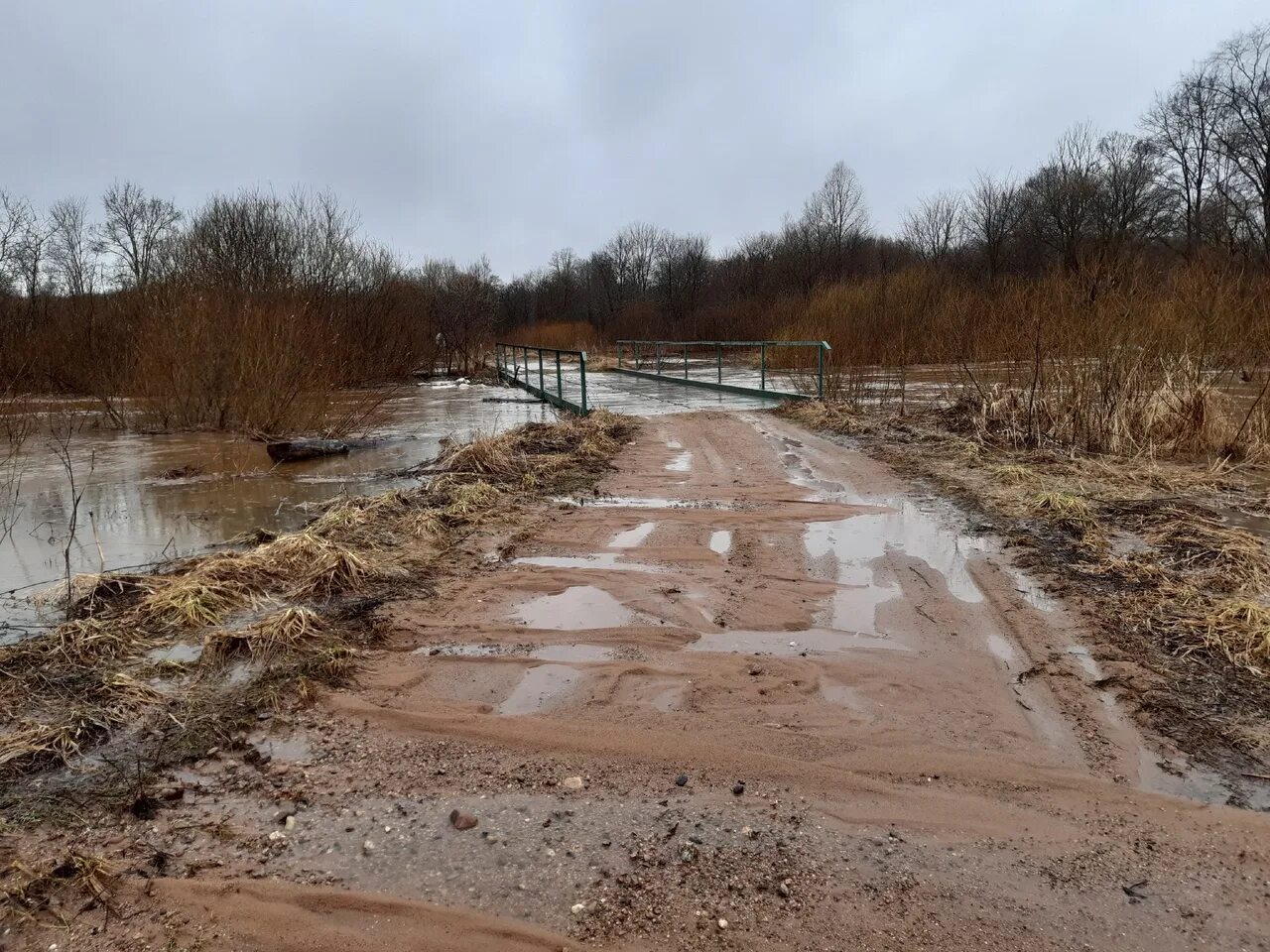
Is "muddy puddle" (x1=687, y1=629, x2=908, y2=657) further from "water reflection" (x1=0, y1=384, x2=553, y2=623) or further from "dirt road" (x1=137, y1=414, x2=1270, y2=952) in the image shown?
"water reflection" (x1=0, y1=384, x2=553, y2=623)

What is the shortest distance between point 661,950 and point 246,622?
3.27m

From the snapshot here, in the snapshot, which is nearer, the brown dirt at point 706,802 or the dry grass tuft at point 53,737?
the brown dirt at point 706,802

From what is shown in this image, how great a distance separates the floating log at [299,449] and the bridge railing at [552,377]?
4182 millimetres

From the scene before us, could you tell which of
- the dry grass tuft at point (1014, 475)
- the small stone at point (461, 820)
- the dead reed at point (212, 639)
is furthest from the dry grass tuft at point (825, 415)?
the small stone at point (461, 820)

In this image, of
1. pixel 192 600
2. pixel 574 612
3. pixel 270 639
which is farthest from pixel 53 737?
pixel 574 612

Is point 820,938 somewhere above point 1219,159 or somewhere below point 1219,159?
below

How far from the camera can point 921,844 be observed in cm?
247

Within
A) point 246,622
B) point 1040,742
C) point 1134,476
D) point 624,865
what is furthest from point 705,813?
point 1134,476

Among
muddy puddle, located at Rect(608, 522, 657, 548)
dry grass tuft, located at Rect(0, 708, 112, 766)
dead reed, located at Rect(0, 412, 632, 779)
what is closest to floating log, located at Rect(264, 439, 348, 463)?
dead reed, located at Rect(0, 412, 632, 779)

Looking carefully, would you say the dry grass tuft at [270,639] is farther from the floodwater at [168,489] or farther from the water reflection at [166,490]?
the water reflection at [166,490]

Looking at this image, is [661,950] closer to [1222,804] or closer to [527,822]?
[527,822]

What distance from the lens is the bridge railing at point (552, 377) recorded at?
49.1 ft

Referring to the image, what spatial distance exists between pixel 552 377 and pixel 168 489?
1729 centimetres

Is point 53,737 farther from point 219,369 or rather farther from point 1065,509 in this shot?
point 219,369
